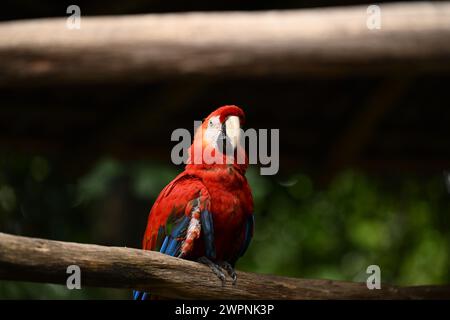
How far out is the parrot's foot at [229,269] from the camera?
1.86m

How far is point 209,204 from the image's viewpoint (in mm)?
1892

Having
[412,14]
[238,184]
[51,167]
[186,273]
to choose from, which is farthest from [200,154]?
[51,167]

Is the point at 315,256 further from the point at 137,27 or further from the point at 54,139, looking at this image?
the point at 137,27

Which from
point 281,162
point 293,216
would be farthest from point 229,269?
point 293,216

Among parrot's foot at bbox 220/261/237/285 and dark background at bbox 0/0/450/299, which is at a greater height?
dark background at bbox 0/0/450/299

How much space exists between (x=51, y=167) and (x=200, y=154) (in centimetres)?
272

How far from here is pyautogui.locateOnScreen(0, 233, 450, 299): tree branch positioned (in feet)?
4.82

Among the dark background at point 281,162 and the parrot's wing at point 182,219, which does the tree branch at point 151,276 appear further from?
the dark background at point 281,162

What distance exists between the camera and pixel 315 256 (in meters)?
5.33

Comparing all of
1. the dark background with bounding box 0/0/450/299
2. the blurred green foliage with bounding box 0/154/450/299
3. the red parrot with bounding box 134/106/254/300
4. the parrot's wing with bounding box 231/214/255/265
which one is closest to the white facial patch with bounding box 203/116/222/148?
the red parrot with bounding box 134/106/254/300

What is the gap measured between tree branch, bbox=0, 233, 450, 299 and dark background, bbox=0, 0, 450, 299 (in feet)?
4.47

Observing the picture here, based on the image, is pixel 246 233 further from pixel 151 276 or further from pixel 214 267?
pixel 151 276

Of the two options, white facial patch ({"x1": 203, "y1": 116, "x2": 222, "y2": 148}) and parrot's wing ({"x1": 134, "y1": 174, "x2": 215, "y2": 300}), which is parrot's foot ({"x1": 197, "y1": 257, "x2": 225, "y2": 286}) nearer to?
parrot's wing ({"x1": 134, "y1": 174, "x2": 215, "y2": 300})

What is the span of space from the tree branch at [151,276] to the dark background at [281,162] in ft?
4.47
